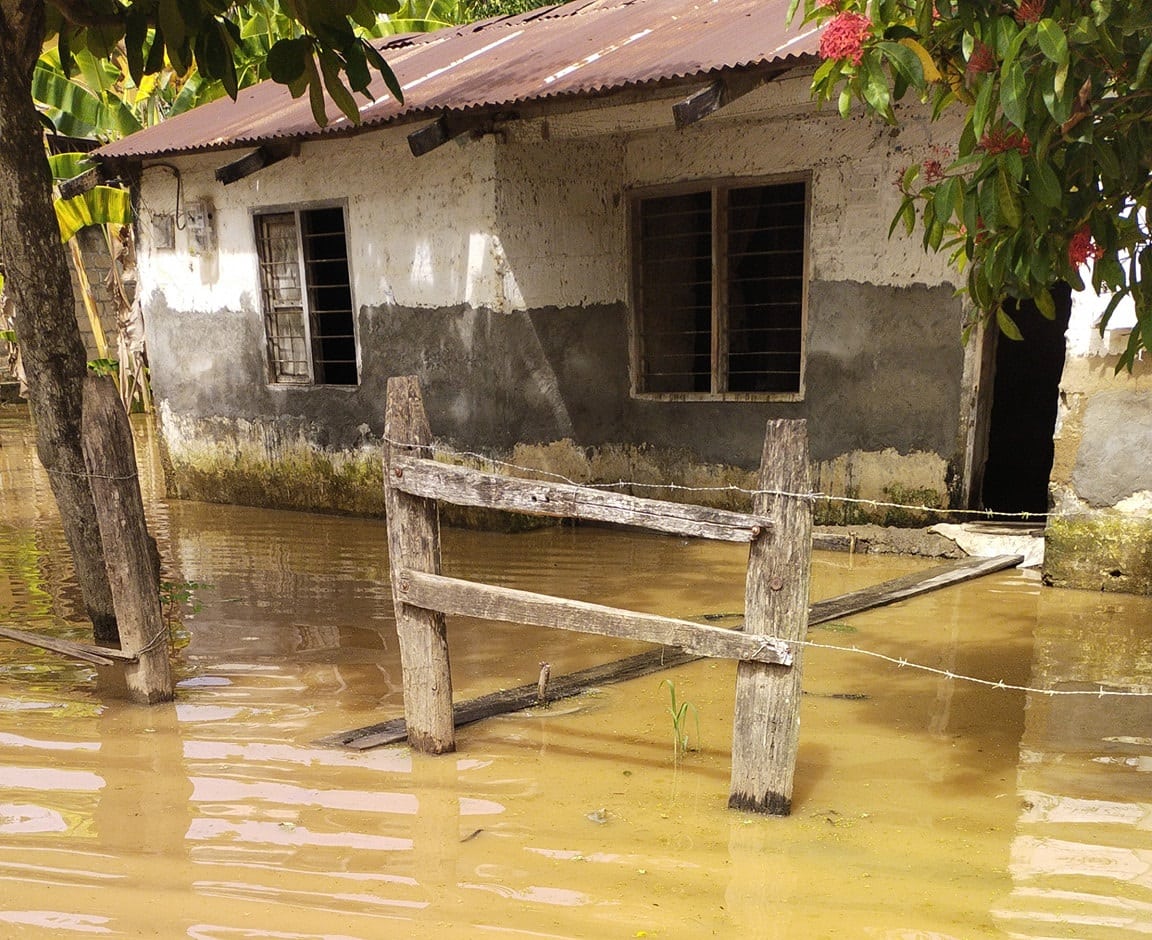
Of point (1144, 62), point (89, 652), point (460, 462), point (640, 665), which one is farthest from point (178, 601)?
point (1144, 62)

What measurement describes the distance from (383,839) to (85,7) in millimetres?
3504

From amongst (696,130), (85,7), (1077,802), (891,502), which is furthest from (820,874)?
(696,130)

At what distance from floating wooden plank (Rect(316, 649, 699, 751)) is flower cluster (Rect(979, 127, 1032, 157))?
9.57 feet

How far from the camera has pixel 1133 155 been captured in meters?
2.93

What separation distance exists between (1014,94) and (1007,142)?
0.36 meters

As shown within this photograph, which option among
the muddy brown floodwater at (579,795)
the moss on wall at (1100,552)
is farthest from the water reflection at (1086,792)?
the moss on wall at (1100,552)

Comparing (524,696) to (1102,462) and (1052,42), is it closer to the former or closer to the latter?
(1052,42)

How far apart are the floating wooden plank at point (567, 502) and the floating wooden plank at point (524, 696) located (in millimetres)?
1021

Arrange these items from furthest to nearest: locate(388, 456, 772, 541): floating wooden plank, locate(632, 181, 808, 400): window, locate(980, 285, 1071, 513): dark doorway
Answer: locate(980, 285, 1071, 513): dark doorway → locate(632, 181, 808, 400): window → locate(388, 456, 772, 541): floating wooden plank

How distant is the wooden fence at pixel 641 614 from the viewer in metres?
3.46

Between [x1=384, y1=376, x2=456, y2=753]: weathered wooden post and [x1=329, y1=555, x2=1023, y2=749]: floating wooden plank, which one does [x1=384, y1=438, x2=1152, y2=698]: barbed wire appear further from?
[x1=329, y1=555, x2=1023, y2=749]: floating wooden plank

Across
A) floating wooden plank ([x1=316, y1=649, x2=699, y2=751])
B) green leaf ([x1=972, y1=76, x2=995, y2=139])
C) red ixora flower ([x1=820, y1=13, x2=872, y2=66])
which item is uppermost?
red ixora flower ([x1=820, y1=13, x2=872, y2=66])

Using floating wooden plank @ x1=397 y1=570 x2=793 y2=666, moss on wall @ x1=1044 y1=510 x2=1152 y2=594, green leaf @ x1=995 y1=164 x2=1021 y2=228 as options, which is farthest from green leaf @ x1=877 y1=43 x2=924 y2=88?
moss on wall @ x1=1044 y1=510 x2=1152 y2=594

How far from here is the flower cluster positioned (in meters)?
2.78
